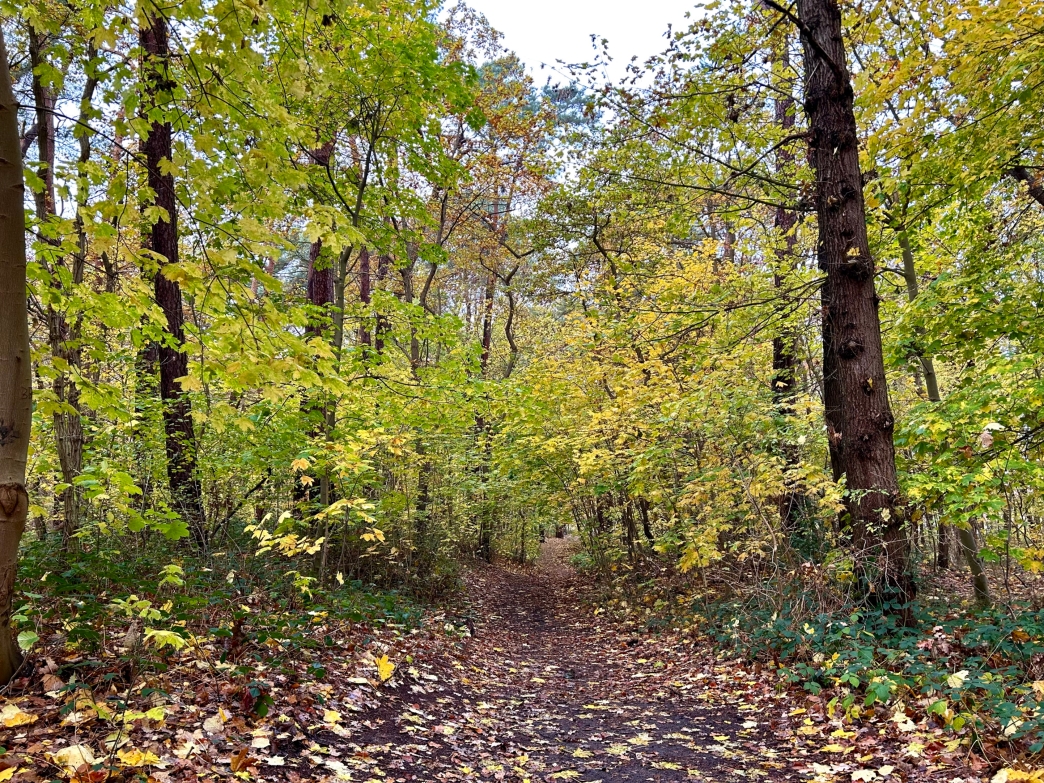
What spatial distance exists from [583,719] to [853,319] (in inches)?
178

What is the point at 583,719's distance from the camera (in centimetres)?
512

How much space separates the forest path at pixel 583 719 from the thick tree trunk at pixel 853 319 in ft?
5.92

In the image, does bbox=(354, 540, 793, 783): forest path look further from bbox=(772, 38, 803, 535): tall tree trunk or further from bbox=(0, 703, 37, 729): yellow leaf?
bbox=(772, 38, 803, 535): tall tree trunk

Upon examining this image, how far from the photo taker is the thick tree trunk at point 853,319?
16.8 ft

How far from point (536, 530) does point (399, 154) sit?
15.3 metres

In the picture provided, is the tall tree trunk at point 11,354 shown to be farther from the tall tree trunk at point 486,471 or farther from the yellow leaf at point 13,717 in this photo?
the tall tree trunk at point 486,471

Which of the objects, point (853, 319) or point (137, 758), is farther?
point (853, 319)

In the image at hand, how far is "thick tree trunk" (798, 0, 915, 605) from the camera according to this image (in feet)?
16.8

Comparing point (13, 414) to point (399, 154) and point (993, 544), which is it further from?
point (993, 544)

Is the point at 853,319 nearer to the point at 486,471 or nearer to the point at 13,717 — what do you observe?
the point at 13,717

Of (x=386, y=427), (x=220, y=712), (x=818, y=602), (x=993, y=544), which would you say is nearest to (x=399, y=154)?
(x=386, y=427)

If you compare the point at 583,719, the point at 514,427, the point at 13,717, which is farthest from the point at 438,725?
the point at 514,427

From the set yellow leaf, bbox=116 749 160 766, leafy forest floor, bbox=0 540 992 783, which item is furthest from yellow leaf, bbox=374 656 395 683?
yellow leaf, bbox=116 749 160 766

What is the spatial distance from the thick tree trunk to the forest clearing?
0.03 metres
